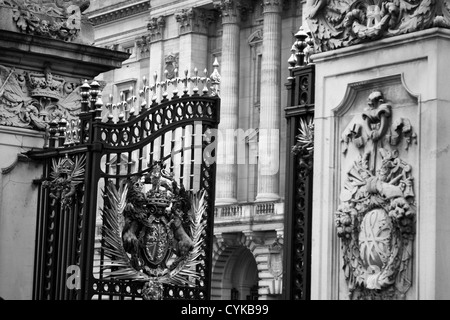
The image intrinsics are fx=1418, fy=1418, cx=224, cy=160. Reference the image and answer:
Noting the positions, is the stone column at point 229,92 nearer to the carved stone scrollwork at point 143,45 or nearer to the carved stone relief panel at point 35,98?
the carved stone scrollwork at point 143,45

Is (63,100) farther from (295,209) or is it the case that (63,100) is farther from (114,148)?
(295,209)

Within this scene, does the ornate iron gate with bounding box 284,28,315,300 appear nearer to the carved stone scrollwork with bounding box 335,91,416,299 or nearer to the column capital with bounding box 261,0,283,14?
the carved stone scrollwork with bounding box 335,91,416,299

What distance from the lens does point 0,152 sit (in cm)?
1405

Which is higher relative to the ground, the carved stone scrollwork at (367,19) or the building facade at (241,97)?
the building facade at (241,97)

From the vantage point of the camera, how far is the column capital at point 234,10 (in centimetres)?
5119

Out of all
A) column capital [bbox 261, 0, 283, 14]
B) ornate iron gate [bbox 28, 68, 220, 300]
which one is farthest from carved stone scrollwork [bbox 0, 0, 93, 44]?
column capital [bbox 261, 0, 283, 14]

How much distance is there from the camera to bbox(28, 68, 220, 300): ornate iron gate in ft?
43.5

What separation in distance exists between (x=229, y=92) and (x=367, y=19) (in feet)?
132

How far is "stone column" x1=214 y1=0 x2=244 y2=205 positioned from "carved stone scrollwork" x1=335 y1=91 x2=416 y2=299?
1404 inches

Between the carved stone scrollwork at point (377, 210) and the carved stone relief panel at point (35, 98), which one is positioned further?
the carved stone relief panel at point (35, 98)

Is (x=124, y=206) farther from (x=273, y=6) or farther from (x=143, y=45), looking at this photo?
(x=143, y=45)

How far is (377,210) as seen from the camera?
895 centimetres

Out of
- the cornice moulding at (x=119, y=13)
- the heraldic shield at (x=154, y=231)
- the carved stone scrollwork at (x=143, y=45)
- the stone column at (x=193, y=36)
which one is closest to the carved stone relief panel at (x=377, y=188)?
the heraldic shield at (x=154, y=231)

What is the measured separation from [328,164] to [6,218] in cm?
549
